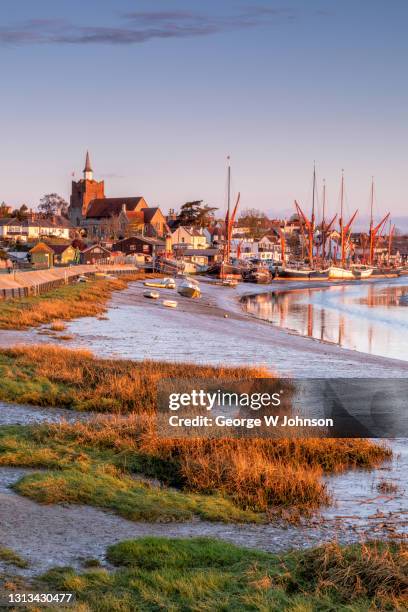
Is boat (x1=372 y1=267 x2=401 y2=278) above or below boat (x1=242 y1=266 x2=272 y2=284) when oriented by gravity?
below

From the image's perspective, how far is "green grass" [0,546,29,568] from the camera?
27.2ft

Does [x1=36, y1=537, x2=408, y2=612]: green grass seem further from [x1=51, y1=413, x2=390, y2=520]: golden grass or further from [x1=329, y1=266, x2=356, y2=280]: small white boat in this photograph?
[x1=329, y1=266, x2=356, y2=280]: small white boat

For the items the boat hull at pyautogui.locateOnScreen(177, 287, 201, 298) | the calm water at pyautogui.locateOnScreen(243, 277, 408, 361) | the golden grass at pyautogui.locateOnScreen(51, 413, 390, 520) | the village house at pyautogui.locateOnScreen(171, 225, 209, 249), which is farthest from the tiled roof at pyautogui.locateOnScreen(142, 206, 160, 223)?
the golden grass at pyautogui.locateOnScreen(51, 413, 390, 520)

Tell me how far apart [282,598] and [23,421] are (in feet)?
31.9

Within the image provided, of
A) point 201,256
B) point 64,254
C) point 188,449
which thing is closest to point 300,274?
point 201,256

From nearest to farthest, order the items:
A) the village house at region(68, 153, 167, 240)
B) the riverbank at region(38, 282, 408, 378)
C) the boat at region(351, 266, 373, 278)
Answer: the riverbank at region(38, 282, 408, 378) < the boat at region(351, 266, 373, 278) < the village house at region(68, 153, 167, 240)

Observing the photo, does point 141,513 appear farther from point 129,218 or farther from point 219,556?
point 129,218

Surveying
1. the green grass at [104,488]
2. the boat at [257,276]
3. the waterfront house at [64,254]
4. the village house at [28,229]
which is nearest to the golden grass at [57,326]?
the green grass at [104,488]

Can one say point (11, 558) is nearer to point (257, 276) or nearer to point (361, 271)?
point (257, 276)

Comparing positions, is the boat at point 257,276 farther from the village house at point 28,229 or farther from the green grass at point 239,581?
the green grass at point 239,581

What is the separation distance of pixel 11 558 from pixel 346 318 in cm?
5346

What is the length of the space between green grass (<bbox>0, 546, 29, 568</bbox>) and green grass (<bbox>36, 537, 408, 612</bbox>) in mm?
420

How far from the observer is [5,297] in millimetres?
47156

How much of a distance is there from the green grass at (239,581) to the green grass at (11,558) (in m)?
0.42
